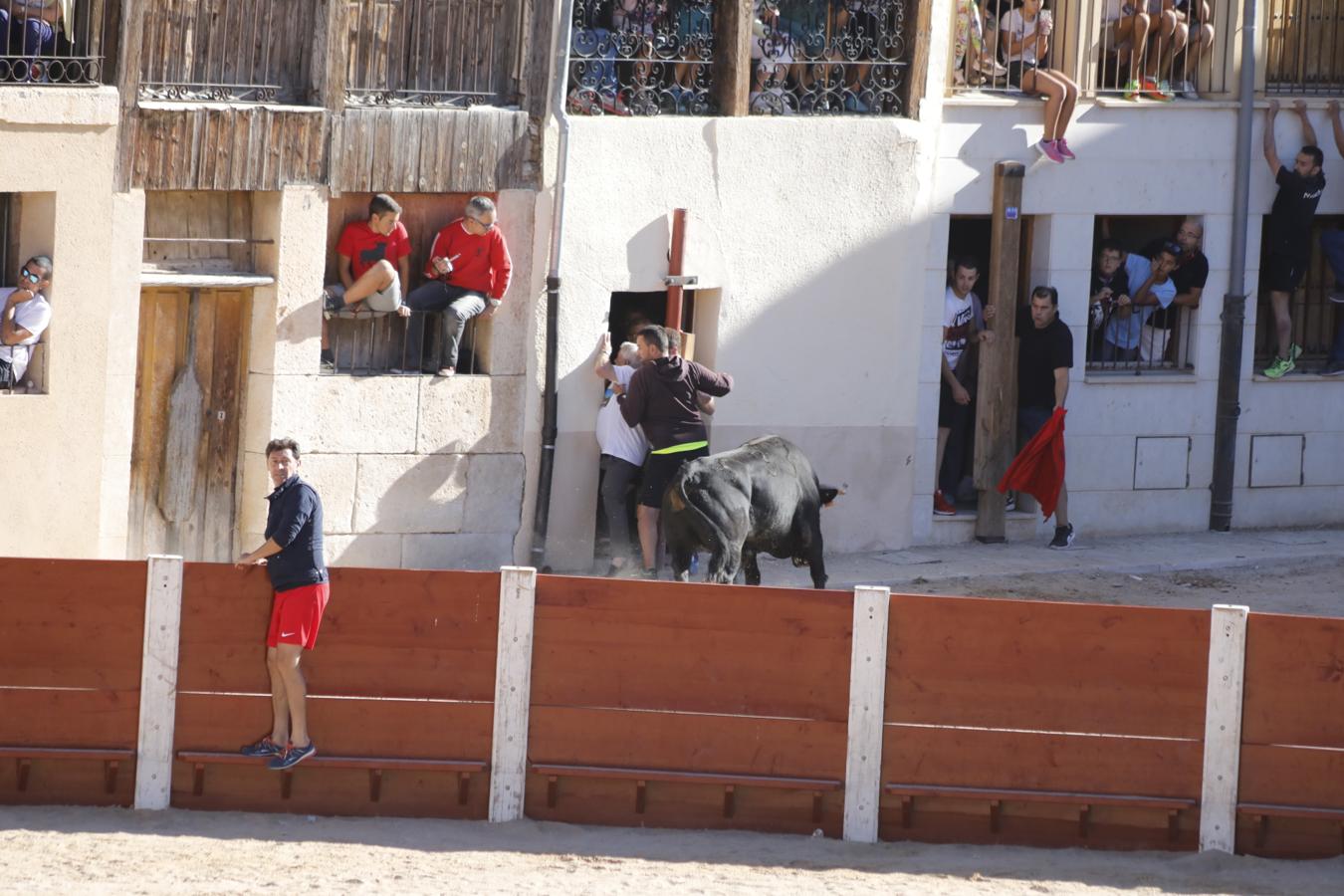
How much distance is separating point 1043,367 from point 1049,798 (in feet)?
Answer: 21.5

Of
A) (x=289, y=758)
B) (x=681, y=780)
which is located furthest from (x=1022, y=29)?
(x=289, y=758)

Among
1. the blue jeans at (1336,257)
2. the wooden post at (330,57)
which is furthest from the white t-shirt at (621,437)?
the blue jeans at (1336,257)

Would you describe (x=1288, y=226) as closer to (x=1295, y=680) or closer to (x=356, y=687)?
(x=1295, y=680)

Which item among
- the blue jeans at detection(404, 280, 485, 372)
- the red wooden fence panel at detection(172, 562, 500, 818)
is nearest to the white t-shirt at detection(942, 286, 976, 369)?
the blue jeans at detection(404, 280, 485, 372)

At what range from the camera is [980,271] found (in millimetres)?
17891

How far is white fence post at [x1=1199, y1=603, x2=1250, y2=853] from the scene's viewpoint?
10.9 meters

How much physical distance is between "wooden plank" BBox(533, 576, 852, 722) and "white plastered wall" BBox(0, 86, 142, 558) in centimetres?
437

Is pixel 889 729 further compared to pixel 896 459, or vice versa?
pixel 896 459

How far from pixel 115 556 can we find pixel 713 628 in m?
5.01

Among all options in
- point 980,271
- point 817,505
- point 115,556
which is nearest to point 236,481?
point 115,556

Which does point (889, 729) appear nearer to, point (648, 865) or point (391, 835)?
point (648, 865)

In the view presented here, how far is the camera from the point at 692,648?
11.1 meters

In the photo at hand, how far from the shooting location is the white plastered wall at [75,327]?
13.8 meters

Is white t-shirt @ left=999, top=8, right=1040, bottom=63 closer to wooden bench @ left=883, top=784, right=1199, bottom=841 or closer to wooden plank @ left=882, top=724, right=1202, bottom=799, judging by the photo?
wooden plank @ left=882, top=724, right=1202, bottom=799
